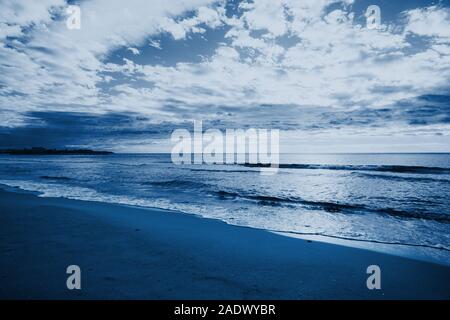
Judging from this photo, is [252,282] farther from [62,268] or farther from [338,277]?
[62,268]

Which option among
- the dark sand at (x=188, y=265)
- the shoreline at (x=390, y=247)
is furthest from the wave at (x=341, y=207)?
the dark sand at (x=188, y=265)

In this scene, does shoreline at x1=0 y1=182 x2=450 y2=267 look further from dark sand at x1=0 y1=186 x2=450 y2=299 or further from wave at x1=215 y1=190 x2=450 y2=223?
wave at x1=215 y1=190 x2=450 y2=223

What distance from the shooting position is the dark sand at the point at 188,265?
3852mm

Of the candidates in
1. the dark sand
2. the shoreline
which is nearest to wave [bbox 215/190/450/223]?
the shoreline

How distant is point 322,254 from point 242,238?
2.04 m

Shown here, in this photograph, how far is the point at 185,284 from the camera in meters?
4.02

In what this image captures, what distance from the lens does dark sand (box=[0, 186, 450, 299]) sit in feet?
12.6

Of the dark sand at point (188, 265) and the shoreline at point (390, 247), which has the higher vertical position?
the dark sand at point (188, 265)

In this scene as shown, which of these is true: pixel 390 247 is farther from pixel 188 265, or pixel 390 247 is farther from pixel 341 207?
pixel 341 207

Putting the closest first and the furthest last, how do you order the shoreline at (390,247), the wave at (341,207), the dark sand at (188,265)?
the dark sand at (188,265)
the shoreline at (390,247)
the wave at (341,207)

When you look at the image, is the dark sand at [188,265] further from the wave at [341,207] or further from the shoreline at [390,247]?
the wave at [341,207]

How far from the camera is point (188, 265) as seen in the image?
478cm

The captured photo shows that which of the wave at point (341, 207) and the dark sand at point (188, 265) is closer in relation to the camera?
the dark sand at point (188, 265)
